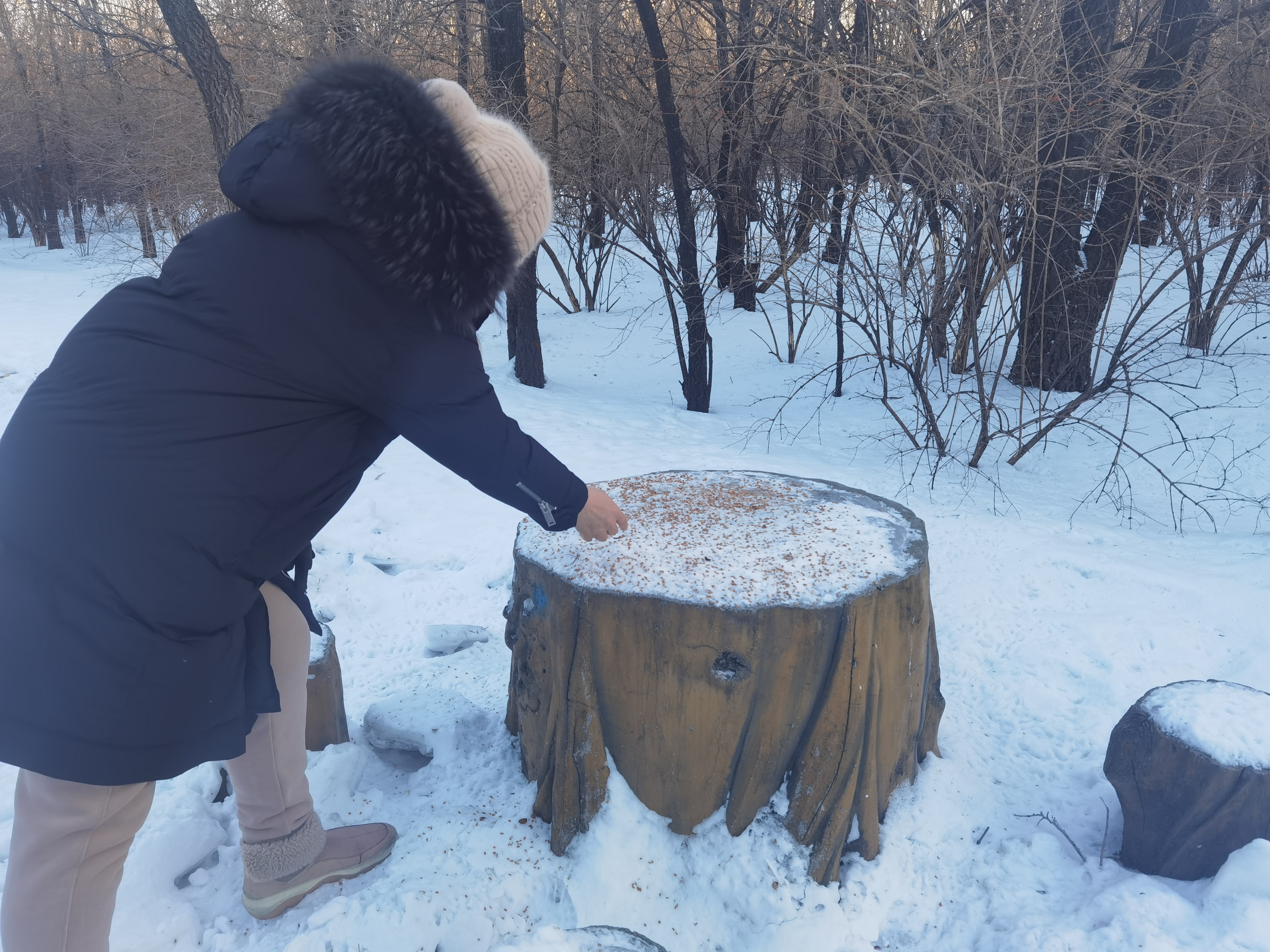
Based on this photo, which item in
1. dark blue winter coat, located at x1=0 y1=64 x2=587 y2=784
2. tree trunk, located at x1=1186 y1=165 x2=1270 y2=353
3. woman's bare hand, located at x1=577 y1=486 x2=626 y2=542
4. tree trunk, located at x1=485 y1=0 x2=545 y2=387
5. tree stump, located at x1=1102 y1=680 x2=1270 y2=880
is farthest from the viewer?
tree trunk, located at x1=485 y1=0 x2=545 y2=387

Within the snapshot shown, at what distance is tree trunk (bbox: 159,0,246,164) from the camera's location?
5629 millimetres

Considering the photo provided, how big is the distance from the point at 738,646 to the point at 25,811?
1.32 metres

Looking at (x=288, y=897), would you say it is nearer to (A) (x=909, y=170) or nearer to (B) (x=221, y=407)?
(B) (x=221, y=407)

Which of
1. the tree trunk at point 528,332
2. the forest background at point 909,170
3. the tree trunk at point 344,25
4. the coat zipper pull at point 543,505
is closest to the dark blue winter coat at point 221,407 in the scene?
the coat zipper pull at point 543,505

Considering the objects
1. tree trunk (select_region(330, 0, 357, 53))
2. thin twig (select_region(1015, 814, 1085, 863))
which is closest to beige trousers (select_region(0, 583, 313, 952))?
thin twig (select_region(1015, 814, 1085, 863))

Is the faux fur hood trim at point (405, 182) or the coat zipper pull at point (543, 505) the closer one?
the faux fur hood trim at point (405, 182)

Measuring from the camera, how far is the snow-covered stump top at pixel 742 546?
6.08 feet

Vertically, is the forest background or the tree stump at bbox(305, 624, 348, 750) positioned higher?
the forest background

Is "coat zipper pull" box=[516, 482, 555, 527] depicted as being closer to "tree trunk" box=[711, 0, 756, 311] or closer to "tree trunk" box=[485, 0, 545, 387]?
"tree trunk" box=[711, 0, 756, 311]

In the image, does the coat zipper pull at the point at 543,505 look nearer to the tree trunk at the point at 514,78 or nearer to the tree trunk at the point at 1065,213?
the tree trunk at the point at 1065,213

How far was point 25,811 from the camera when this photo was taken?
1.31m

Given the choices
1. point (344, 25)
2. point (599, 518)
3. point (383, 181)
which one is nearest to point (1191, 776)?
point (599, 518)

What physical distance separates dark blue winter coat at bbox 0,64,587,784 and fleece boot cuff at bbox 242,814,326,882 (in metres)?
0.52

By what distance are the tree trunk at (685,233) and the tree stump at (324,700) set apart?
460 cm
